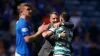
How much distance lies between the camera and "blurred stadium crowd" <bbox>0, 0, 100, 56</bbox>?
15070 millimetres

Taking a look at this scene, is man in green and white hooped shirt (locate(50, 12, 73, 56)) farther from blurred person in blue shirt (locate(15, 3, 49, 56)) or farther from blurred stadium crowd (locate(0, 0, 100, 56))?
blurred stadium crowd (locate(0, 0, 100, 56))

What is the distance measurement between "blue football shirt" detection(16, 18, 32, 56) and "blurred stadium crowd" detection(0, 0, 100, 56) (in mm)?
4274

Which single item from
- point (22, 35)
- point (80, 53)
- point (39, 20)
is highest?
point (22, 35)

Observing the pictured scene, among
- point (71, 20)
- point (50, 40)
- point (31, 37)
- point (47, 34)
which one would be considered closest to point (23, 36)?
point (31, 37)

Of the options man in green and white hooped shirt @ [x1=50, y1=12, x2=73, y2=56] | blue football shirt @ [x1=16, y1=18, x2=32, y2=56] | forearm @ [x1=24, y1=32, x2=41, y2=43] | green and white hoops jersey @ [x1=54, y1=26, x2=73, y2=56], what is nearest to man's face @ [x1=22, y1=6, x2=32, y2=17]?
blue football shirt @ [x1=16, y1=18, x2=32, y2=56]

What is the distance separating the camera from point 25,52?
374 inches

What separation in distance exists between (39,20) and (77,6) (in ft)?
10.7

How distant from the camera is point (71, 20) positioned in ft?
53.6

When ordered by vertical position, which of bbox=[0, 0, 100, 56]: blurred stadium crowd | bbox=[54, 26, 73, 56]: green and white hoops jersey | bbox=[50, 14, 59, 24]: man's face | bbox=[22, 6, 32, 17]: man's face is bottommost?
bbox=[0, 0, 100, 56]: blurred stadium crowd

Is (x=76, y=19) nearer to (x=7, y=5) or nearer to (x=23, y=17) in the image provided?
(x=7, y=5)

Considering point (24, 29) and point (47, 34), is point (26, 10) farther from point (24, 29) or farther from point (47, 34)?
point (47, 34)

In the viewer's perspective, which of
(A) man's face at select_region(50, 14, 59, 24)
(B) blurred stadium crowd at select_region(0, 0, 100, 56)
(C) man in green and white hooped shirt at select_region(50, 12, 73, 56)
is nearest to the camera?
(C) man in green and white hooped shirt at select_region(50, 12, 73, 56)

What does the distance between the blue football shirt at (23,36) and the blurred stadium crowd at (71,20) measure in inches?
168

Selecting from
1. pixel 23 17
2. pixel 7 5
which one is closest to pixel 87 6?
pixel 7 5
